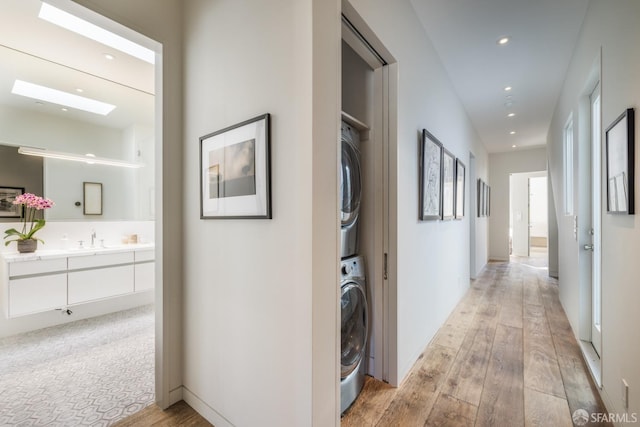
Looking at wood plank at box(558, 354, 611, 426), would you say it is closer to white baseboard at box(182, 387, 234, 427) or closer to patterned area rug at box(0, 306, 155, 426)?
white baseboard at box(182, 387, 234, 427)

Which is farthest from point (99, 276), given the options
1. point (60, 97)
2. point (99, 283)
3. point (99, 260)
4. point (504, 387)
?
point (504, 387)

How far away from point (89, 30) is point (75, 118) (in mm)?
1446

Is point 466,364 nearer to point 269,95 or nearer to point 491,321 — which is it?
point 491,321

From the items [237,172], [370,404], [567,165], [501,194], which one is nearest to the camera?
[237,172]

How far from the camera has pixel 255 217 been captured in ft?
4.42

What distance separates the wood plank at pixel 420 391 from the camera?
1.63m

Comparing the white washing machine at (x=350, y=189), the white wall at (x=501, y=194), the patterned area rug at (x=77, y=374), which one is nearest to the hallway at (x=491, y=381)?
the white washing machine at (x=350, y=189)

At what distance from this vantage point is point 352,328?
1817mm

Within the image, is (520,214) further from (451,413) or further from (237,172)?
(237,172)

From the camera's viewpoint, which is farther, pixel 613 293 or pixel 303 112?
pixel 613 293

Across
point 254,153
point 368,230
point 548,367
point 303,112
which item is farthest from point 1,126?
point 548,367

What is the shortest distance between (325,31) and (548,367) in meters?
2.93

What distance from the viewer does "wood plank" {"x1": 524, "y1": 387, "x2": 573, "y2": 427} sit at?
5.23ft

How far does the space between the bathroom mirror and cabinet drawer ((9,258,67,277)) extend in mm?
593
